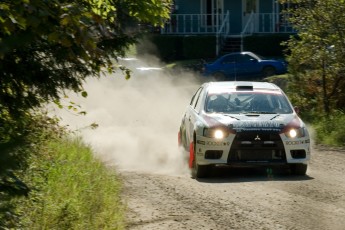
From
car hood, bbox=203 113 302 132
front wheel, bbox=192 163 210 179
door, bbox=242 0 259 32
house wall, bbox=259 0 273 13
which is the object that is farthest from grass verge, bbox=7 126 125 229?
house wall, bbox=259 0 273 13

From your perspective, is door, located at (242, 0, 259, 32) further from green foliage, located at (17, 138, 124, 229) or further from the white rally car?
green foliage, located at (17, 138, 124, 229)

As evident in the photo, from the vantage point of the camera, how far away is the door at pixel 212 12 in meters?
52.1

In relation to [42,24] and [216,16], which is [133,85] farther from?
[42,24]

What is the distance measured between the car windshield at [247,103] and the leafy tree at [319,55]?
20.8 feet

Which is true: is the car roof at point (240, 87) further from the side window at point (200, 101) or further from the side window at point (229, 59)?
the side window at point (229, 59)

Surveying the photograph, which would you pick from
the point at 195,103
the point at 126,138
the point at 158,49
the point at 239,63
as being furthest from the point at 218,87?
the point at 158,49

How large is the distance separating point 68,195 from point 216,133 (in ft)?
12.9

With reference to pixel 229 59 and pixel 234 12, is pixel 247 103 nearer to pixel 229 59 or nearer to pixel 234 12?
pixel 229 59

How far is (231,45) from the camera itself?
49812mm

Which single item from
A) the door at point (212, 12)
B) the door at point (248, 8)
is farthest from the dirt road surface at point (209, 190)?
Result: the door at point (248, 8)

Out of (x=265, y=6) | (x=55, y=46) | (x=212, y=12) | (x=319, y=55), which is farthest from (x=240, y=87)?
(x=212, y=12)

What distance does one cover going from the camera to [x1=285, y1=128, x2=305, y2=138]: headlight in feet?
41.9

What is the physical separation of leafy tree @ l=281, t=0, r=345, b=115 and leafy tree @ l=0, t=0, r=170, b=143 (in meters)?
11.0

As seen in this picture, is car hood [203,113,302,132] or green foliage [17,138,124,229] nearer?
green foliage [17,138,124,229]
